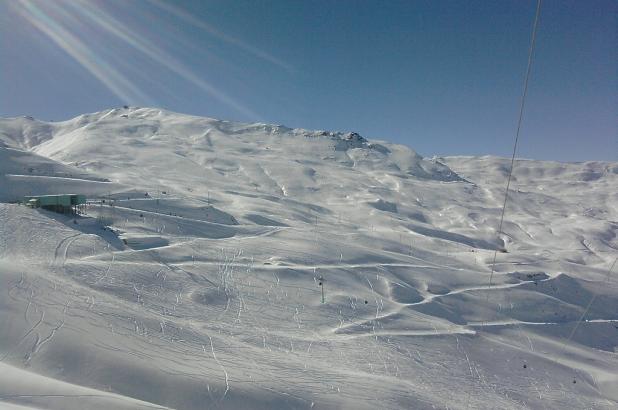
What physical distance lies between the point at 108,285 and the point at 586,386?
2630cm

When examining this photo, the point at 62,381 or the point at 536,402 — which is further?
the point at 536,402

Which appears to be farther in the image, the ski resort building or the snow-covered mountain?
the ski resort building

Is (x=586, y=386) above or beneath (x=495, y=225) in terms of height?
beneath

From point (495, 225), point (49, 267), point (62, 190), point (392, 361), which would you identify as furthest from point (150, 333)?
point (495, 225)

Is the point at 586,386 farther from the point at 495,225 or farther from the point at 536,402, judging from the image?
the point at 495,225

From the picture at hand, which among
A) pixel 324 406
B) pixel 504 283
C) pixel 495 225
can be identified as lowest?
pixel 324 406

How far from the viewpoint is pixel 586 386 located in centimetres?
2225

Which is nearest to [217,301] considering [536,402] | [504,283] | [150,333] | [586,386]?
[150,333]

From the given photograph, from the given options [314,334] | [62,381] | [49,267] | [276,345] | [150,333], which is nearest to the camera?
[62,381]

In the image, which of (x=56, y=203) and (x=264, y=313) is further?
(x=56, y=203)

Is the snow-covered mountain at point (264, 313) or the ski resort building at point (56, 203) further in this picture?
the ski resort building at point (56, 203)

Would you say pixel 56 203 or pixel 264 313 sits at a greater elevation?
pixel 56 203

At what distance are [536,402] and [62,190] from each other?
42.5m

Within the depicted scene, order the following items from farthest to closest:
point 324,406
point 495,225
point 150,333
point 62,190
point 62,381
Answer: point 495,225 → point 62,190 → point 150,333 → point 324,406 → point 62,381
